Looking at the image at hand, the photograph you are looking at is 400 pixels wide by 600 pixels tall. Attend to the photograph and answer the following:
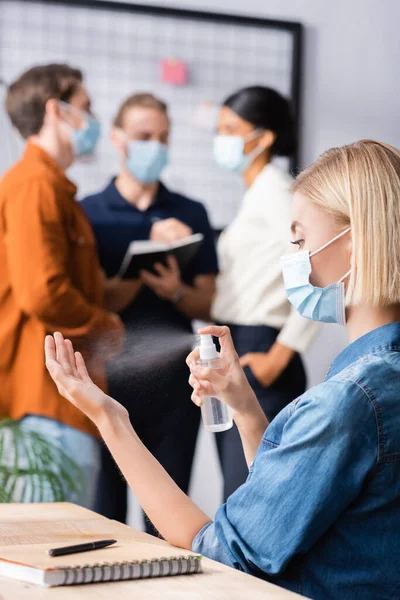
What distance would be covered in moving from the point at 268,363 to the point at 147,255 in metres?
0.59

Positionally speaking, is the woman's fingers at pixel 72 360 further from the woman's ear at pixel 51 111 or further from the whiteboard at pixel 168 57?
the whiteboard at pixel 168 57

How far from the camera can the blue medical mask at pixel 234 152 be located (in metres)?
3.09

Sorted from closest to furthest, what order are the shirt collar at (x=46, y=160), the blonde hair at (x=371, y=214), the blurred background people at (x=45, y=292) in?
the blonde hair at (x=371, y=214), the blurred background people at (x=45, y=292), the shirt collar at (x=46, y=160)

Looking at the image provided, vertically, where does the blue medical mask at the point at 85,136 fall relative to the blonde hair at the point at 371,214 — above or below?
above

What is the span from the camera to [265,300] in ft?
9.56

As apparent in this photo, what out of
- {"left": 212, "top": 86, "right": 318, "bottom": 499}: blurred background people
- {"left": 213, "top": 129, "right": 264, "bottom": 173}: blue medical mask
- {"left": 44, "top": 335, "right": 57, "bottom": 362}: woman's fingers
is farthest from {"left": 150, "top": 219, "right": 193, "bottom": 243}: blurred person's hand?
{"left": 44, "top": 335, "right": 57, "bottom": 362}: woman's fingers

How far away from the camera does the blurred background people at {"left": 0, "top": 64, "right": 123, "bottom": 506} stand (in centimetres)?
258

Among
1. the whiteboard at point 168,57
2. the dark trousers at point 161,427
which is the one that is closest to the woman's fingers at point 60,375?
the dark trousers at point 161,427

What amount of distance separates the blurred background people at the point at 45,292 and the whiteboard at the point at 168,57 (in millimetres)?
337

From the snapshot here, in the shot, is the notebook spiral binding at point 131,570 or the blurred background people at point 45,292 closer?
the notebook spiral binding at point 131,570

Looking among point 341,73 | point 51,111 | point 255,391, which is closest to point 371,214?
point 255,391

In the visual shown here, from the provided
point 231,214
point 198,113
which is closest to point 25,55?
point 198,113

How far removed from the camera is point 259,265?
2.94 metres

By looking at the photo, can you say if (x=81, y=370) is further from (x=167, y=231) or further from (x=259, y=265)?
→ (x=167, y=231)
